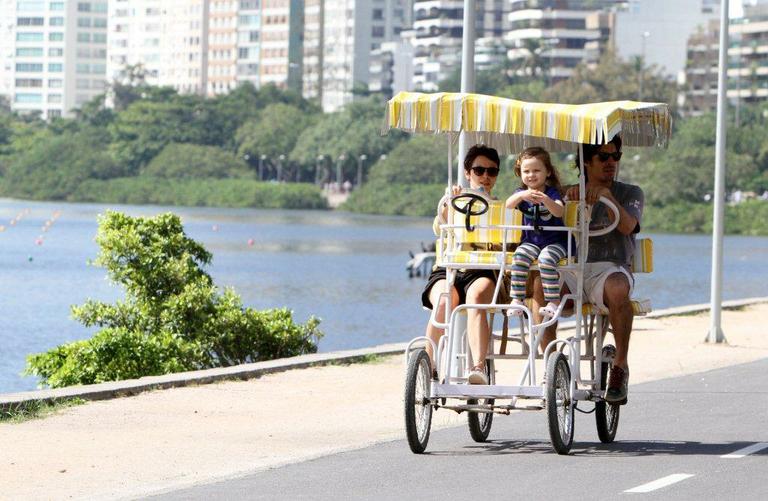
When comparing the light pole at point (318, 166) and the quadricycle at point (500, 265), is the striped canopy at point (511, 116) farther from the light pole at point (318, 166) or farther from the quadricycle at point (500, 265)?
the light pole at point (318, 166)

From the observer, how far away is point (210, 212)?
173 metres

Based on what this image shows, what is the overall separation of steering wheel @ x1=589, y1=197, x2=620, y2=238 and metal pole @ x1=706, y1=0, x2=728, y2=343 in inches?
444

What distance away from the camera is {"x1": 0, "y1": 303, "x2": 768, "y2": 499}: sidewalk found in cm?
1170

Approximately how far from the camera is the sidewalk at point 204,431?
1170 centimetres

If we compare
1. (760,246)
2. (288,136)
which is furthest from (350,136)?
(760,246)

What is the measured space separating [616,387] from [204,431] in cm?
292

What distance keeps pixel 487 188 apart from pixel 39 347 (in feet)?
83.9

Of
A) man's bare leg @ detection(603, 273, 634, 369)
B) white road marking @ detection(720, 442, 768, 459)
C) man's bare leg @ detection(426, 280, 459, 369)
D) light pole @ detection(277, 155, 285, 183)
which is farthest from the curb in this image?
light pole @ detection(277, 155, 285, 183)

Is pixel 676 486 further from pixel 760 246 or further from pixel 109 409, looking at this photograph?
pixel 760 246

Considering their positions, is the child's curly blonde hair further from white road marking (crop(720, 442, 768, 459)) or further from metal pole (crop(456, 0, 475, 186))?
metal pole (crop(456, 0, 475, 186))

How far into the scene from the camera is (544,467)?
39.2 feet

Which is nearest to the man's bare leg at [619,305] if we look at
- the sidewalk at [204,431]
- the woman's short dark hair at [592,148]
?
the woman's short dark hair at [592,148]

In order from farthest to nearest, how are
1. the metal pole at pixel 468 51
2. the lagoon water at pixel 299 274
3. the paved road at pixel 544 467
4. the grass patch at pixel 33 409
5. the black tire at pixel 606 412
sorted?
the lagoon water at pixel 299 274
the metal pole at pixel 468 51
the grass patch at pixel 33 409
the black tire at pixel 606 412
the paved road at pixel 544 467

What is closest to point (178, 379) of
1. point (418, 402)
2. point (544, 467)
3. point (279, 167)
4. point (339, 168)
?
point (418, 402)
